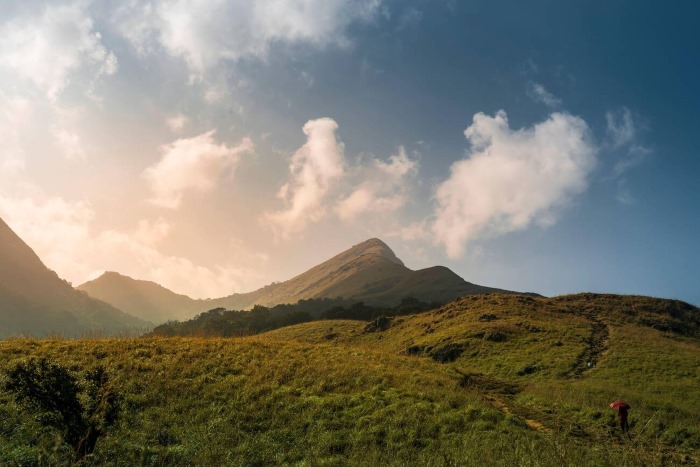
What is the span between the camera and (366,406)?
1727 cm

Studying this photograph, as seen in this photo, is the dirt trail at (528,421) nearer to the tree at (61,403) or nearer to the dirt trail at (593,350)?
the dirt trail at (593,350)

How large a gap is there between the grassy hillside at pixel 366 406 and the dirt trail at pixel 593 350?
194mm

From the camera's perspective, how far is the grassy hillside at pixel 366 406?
12.5 meters

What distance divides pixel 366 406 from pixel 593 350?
33.3 m

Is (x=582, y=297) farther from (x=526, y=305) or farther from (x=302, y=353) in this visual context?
(x=302, y=353)

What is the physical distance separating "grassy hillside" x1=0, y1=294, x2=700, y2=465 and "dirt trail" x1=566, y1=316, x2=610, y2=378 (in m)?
0.19

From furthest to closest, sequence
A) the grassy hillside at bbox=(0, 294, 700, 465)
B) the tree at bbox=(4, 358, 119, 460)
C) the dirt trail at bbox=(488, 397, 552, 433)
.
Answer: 1. the dirt trail at bbox=(488, 397, 552, 433)
2. the grassy hillside at bbox=(0, 294, 700, 465)
3. the tree at bbox=(4, 358, 119, 460)

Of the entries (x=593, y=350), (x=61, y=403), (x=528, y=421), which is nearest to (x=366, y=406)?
(x=528, y=421)

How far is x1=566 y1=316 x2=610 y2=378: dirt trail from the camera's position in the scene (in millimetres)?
34125

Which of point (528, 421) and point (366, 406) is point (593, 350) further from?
point (366, 406)

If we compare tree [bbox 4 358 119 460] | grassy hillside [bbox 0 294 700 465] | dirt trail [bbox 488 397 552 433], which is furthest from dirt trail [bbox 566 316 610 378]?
tree [bbox 4 358 119 460]

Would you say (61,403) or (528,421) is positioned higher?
(61,403)

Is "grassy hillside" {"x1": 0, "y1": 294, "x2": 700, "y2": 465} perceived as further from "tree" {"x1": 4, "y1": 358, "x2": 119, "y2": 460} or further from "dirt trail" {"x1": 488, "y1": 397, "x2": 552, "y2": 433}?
"tree" {"x1": 4, "y1": 358, "x2": 119, "y2": 460}

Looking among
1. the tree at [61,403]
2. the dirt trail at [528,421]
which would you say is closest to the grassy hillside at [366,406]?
the dirt trail at [528,421]
